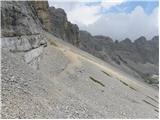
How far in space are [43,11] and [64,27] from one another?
40.1m

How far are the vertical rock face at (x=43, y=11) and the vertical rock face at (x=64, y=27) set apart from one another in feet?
82.7

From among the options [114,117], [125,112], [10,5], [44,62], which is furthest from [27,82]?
[44,62]

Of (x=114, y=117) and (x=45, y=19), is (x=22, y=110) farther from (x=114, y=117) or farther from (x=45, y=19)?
(x=45, y=19)

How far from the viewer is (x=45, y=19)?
107 m

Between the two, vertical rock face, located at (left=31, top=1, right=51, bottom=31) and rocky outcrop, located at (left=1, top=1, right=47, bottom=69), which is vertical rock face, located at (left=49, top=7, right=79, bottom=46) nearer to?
vertical rock face, located at (left=31, top=1, right=51, bottom=31)

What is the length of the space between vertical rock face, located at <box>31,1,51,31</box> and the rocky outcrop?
4892cm

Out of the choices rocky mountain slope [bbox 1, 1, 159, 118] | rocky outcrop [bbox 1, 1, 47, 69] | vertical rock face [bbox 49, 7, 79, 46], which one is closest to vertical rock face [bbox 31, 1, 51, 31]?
vertical rock face [bbox 49, 7, 79, 46]

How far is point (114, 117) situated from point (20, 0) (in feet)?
74.9

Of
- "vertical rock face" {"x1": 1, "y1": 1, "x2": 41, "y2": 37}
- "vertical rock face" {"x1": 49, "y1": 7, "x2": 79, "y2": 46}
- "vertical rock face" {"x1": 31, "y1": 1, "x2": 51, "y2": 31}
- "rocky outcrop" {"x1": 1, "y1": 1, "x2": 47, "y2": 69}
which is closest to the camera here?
"rocky outcrop" {"x1": 1, "y1": 1, "x2": 47, "y2": 69}

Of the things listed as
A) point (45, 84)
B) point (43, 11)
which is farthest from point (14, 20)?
point (43, 11)

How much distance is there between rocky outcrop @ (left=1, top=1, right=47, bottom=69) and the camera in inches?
1548

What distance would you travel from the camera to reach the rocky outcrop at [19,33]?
3931cm

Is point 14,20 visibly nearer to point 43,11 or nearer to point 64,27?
point 43,11

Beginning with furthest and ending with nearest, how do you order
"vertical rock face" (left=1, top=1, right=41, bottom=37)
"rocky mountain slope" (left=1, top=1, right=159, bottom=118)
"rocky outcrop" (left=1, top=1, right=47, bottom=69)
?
"vertical rock face" (left=1, top=1, right=41, bottom=37)
"rocky outcrop" (left=1, top=1, right=47, bottom=69)
"rocky mountain slope" (left=1, top=1, right=159, bottom=118)
